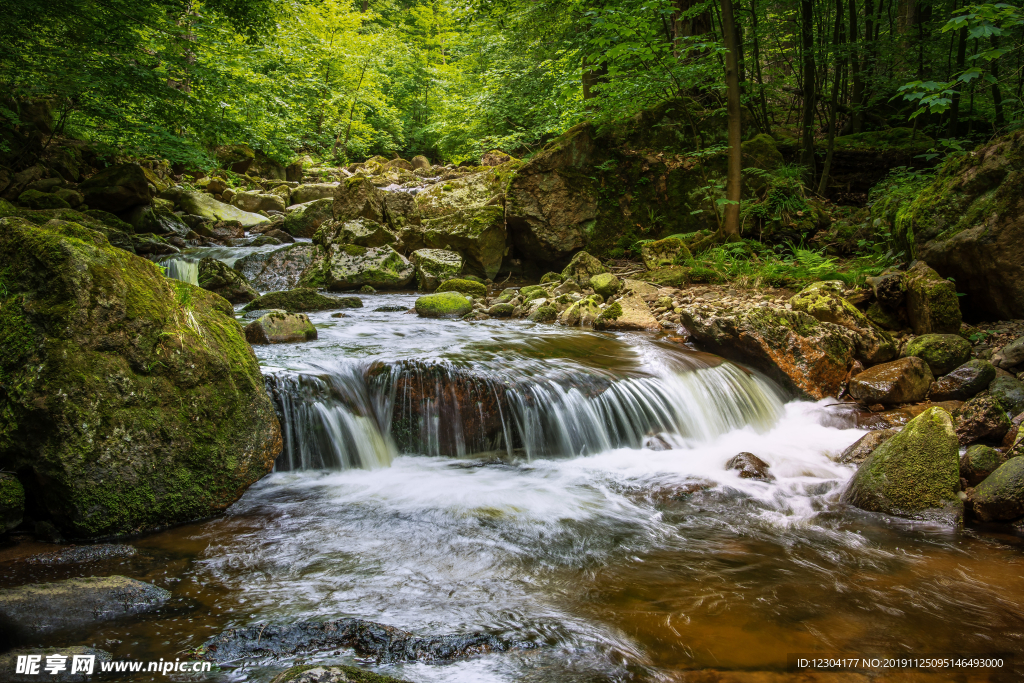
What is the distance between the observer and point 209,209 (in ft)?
52.6

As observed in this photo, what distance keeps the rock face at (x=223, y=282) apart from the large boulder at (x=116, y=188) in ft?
15.2

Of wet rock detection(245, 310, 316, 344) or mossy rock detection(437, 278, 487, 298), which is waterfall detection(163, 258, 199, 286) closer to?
wet rock detection(245, 310, 316, 344)

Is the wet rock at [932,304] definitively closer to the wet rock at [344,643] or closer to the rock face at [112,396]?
the wet rock at [344,643]

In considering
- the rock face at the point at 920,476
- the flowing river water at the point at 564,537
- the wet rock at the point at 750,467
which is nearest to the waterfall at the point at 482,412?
the flowing river water at the point at 564,537

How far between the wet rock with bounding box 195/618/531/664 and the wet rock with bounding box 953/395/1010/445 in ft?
13.7

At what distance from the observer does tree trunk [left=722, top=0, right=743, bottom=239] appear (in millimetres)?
8961

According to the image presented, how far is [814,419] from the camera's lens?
5863mm

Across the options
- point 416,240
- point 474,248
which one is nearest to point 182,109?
point 416,240

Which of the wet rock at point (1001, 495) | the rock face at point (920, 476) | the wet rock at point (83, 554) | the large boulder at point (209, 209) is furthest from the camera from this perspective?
the large boulder at point (209, 209)

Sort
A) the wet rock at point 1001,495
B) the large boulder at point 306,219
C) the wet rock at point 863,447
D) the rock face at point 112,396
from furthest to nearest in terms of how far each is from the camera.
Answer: the large boulder at point 306,219, the wet rock at point 863,447, the wet rock at point 1001,495, the rock face at point 112,396

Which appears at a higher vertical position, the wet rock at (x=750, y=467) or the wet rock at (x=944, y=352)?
the wet rock at (x=944, y=352)

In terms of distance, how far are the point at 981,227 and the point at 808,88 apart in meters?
6.35

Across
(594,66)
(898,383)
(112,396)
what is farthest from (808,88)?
(112,396)

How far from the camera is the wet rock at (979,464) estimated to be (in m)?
3.83
